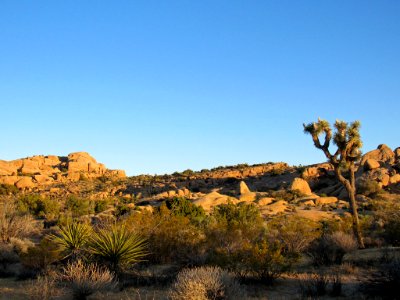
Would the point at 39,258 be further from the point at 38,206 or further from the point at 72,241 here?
the point at 38,206

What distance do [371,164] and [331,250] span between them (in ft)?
123

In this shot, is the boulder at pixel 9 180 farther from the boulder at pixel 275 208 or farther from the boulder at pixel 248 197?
the boulder at pixel 275 208

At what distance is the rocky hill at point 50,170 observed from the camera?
206ft

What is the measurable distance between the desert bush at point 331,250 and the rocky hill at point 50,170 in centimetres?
5529

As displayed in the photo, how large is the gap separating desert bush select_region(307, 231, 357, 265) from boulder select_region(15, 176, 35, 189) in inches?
2177

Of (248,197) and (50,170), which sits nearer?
(248,197)

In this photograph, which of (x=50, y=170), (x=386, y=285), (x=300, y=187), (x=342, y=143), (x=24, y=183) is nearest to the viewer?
(x=386, y=285)

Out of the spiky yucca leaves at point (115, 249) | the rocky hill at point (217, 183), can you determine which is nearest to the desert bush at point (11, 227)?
the spiky yucca leaves at point (115, 249)

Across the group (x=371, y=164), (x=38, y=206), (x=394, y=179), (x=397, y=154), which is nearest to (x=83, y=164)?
(x=38, y=206)

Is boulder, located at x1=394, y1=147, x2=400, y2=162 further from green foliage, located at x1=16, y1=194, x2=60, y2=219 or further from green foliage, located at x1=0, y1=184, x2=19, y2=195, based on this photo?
green foliage, located at x1=0, y1=184, x2=19, y2=195

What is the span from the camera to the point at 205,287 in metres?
7.91

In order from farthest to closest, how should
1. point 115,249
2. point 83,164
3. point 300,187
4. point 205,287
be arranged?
point 83,164, point 300,187, point 115,249, point 205,287

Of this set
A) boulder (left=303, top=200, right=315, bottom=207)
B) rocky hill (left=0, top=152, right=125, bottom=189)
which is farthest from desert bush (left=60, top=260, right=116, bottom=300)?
rocky hill (left=0, top=152, right=125, bottom=189)

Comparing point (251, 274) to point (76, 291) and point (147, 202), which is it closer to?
point (76, 291)
